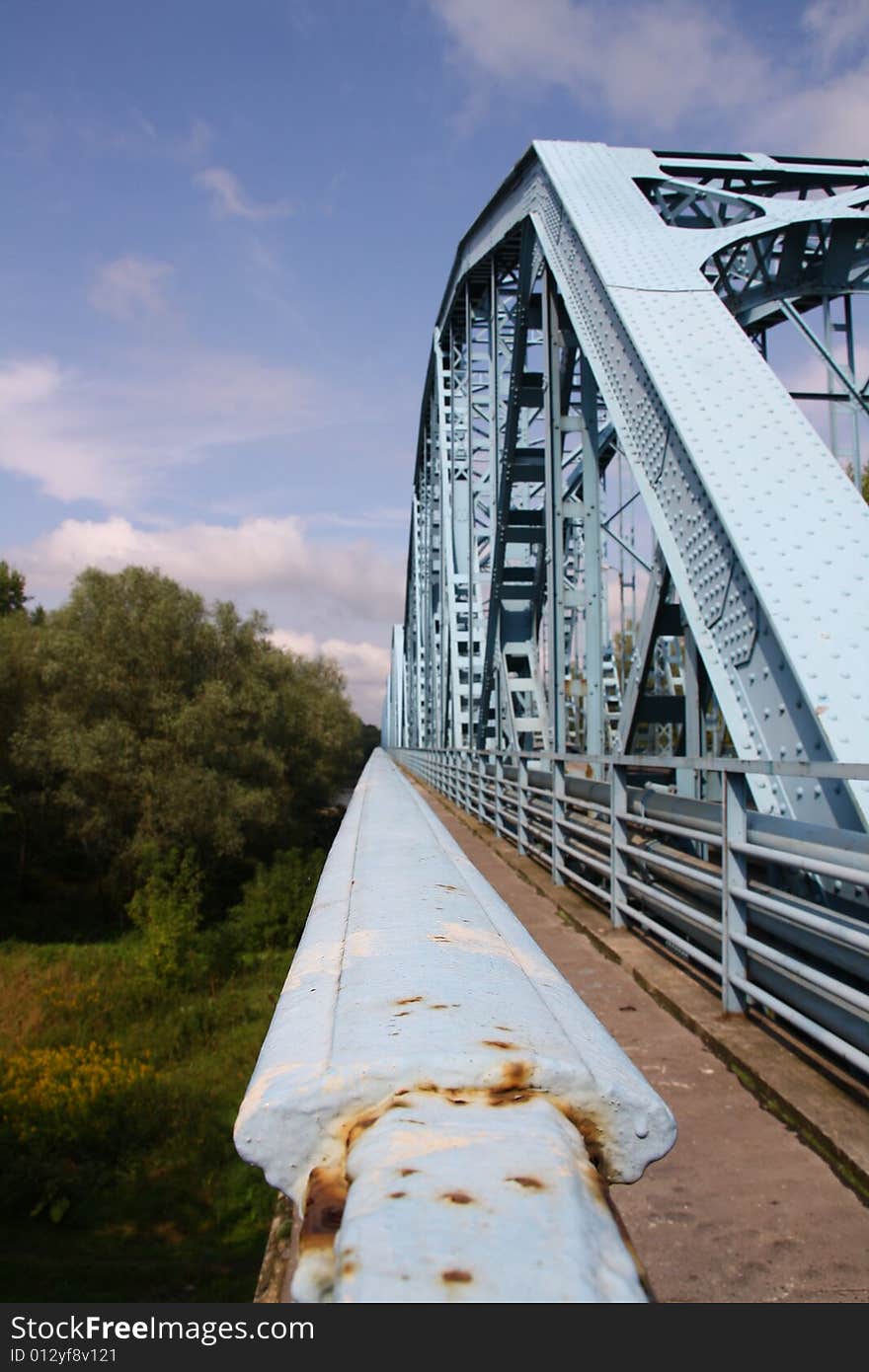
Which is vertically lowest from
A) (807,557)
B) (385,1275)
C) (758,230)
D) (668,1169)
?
(668,1169)

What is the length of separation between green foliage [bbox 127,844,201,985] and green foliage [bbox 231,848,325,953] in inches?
44.7

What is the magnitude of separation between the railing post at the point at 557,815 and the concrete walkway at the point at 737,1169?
2.99m

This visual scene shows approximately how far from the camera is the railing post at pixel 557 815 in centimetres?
709

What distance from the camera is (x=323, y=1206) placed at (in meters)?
0.79

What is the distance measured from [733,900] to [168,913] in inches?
770

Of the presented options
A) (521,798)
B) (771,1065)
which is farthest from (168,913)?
(771,1065)

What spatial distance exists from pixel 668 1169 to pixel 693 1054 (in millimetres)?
884

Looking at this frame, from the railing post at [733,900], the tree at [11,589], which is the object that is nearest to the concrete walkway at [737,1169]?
the railing post at [733,900]

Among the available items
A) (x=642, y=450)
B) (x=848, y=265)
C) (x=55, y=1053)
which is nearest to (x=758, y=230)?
(x=848, y=265)

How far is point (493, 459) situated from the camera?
14758 mm

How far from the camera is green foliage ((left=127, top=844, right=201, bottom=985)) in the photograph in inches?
774

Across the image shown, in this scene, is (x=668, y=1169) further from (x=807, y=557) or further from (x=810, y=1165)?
(x=807, y=557)

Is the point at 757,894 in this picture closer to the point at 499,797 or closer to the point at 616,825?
the point at 616,825

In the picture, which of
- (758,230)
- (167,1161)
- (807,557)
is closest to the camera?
(807,557)
